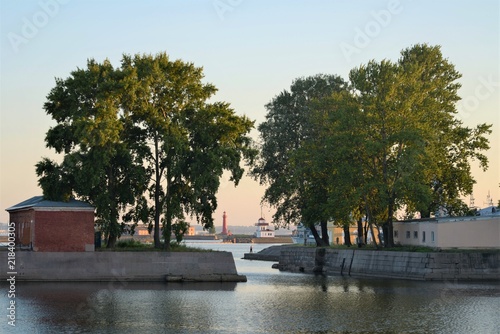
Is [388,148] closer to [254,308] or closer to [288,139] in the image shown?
[288,139]

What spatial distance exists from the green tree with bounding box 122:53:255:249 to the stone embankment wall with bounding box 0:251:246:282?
355 cm

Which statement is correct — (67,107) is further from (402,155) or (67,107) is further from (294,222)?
(294,222)

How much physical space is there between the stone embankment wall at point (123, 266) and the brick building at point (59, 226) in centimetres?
90

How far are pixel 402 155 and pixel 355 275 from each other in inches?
542

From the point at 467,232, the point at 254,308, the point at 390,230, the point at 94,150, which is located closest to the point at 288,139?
the point at 390,230

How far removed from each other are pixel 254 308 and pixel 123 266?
2034cm

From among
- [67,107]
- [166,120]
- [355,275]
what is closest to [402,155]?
[355,275]

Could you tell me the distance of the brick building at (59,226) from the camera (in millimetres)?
67250

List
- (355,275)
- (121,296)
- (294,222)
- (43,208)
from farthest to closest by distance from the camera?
(294,222) → (355,275) → (43,208) → (121,296)

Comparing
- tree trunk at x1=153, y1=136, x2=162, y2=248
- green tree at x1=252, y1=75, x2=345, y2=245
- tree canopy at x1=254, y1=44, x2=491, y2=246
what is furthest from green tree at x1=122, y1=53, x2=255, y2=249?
green tree at x1=252, y1=75, x2=345, y2=245

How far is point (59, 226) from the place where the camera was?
6775 cm

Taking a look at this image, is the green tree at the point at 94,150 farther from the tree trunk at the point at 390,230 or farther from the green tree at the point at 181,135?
the tree trunk at the point at 390,230

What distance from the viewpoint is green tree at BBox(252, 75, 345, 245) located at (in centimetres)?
10519

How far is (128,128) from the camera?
74000 millimetres
